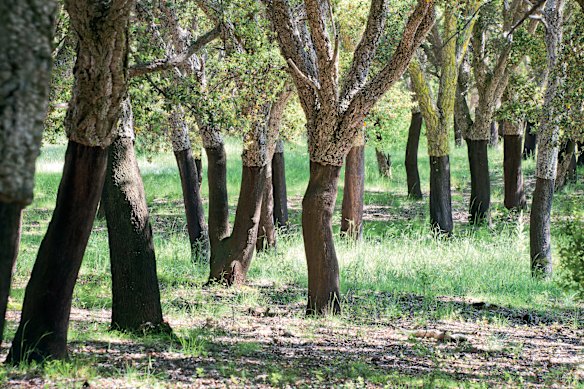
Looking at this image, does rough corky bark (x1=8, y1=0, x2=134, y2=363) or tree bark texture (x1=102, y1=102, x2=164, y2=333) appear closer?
rough corky bark (x1=8, y1=0, x2=134, y2=363)

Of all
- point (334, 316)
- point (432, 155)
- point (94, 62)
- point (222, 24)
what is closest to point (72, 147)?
point (94, 62)

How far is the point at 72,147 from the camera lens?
6.80 m

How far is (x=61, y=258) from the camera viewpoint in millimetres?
6977

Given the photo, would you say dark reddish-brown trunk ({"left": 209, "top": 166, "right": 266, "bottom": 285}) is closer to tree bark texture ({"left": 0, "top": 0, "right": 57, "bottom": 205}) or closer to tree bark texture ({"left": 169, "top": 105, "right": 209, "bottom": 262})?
tree bark texture ({"left": 169, "top": 105, "right": 209, "bottom": 262})

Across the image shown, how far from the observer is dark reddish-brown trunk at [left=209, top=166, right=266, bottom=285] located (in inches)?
502

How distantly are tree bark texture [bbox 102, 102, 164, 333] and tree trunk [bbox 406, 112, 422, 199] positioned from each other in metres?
17.9

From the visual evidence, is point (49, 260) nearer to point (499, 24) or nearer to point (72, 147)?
point (72, 147)

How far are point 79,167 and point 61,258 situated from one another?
79 cm

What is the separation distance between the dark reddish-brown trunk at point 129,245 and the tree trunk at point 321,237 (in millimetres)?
2357

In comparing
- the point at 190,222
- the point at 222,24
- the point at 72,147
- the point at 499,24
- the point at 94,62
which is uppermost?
the point at 499,24

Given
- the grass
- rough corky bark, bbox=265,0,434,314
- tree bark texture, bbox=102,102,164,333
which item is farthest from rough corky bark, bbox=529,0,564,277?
tree bark texture, bbox=102,102,164,333

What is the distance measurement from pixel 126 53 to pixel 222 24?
421cm

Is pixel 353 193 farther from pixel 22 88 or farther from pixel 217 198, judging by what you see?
pixel 22 88

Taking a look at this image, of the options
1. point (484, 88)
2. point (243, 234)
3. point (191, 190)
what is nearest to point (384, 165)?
point (484, 88)
